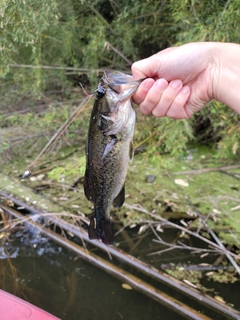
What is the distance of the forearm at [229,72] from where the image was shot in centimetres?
176

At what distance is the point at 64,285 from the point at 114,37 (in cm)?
351

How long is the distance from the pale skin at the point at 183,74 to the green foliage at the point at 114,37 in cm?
158

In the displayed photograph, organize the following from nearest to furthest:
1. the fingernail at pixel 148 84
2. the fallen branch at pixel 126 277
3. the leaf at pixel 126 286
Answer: the fingernail at pixel 148 84
the fallen branch at pixel 126 277
the leaf at pixel 126 286

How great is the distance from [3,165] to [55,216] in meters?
1.73

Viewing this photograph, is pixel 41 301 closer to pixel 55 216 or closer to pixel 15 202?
pixel 55 216

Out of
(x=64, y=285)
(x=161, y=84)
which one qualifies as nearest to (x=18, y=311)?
(x=64, y=285)

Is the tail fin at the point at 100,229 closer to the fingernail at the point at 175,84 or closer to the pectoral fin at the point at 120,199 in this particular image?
the pectoral fin at the point at 120,199

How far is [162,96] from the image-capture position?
1.76 metres

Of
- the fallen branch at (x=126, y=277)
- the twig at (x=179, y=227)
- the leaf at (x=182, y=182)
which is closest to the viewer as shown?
the fallen branch at (x=126, y=277)

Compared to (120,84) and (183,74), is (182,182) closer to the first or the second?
(183,74)

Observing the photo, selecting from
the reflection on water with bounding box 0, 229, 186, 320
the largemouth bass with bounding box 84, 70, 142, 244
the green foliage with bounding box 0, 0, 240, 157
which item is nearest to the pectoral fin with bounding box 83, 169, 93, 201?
the largemouth bass with bounding box 84, 70, 142, 244

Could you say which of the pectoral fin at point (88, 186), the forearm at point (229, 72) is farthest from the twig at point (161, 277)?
the forearm at point (229, 72)

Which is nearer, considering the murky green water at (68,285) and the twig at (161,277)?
the twig at (161,277)

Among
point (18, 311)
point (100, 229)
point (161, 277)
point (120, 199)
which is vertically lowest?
point (161, 277)
